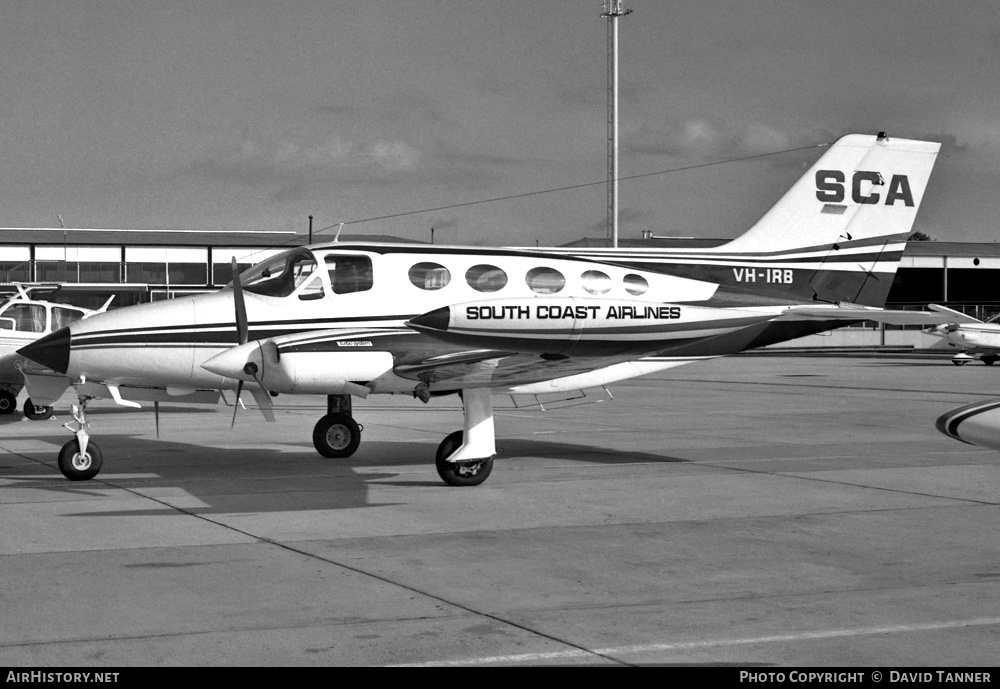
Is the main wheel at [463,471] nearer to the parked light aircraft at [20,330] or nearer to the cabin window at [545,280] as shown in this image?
the cabin window at [545,280]

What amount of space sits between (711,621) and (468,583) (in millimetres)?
1755

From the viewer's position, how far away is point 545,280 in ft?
43.7

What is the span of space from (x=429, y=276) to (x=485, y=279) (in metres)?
0.67

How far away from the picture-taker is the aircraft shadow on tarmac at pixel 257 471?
1120 centimetres

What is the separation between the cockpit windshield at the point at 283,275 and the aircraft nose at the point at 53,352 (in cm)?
202

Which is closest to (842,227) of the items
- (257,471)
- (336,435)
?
(336,435)

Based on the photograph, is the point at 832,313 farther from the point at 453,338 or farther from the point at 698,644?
the point at 698,644

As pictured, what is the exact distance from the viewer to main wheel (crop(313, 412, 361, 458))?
1467cm

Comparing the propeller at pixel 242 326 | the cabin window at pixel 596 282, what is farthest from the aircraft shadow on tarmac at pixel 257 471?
the cabin window at pixel 596 282

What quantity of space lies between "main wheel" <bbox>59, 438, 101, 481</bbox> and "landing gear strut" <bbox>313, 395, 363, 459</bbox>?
314 cm

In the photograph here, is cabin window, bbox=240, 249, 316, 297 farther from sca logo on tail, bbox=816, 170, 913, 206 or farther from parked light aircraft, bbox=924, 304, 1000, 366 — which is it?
parked light aircraft, bbox=924, 304, 1000, 366

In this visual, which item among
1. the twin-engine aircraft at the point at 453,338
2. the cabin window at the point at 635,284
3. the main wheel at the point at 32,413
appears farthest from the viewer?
the main wheel at the point at 32,413
